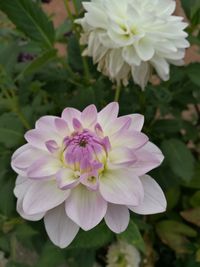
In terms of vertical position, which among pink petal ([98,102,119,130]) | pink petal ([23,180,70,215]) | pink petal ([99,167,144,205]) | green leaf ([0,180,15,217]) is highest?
pink petal ([98,102,119,130])

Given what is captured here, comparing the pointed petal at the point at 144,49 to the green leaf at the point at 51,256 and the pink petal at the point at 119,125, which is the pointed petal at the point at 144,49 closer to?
the pink petal at the point at 119,125

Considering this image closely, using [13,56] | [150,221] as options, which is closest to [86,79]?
[13,56]

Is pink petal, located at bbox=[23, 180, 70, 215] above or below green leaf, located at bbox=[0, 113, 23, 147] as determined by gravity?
above

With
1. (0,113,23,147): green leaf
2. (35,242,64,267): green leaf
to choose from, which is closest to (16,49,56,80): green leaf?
(0,113,23,147): green leaf

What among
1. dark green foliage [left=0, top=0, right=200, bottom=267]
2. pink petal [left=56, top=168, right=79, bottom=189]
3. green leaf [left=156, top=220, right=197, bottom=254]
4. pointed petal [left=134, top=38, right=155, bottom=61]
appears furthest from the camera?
green leaf [left=156, top=220, right=197, bottom=254]

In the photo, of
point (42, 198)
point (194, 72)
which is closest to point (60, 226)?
point (42, 198)

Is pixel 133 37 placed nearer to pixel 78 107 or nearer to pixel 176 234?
pixel 78 107

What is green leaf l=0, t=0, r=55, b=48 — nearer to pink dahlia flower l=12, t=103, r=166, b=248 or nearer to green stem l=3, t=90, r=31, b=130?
green stem l=3, t=90, r=31, b=130
